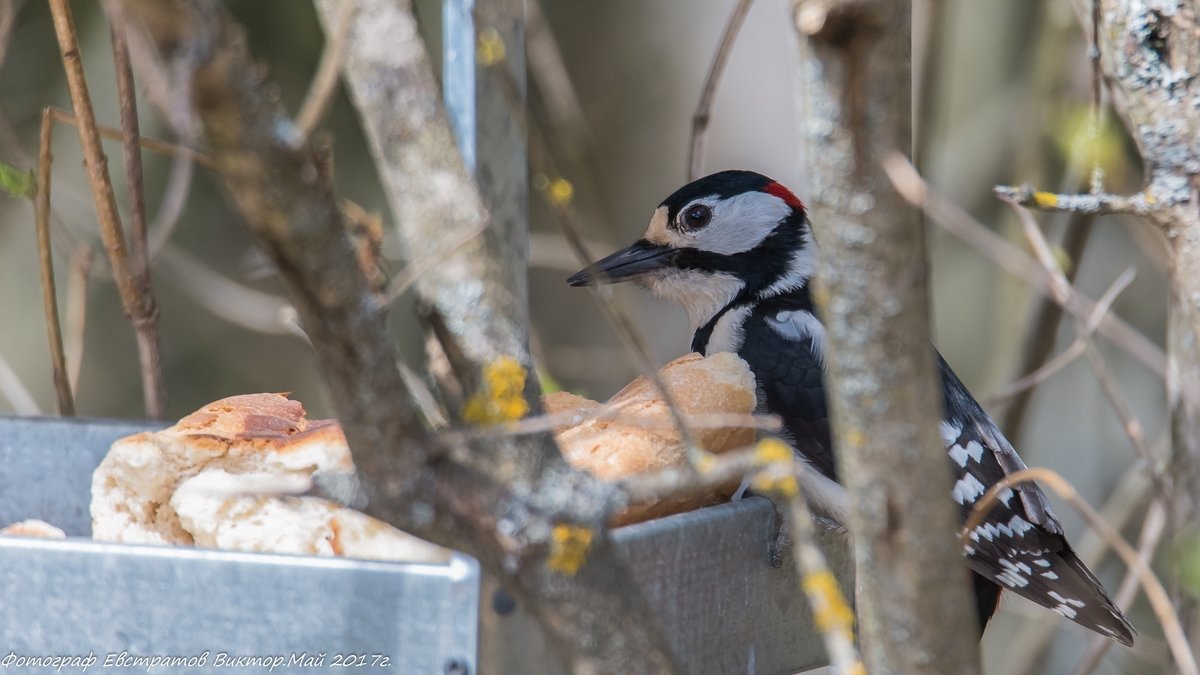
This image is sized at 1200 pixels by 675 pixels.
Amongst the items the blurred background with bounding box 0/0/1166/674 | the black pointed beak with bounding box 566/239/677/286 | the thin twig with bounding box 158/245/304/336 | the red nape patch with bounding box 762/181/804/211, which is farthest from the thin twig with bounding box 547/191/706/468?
the thin twig with bounding box 158/245/304/336

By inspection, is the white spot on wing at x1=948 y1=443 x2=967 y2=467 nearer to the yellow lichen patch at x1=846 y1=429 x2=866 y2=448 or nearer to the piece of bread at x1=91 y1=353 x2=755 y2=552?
the piece of bread at x1=91 y1=353 x2=755 y2=552

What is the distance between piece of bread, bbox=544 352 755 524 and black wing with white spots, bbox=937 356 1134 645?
77 cm

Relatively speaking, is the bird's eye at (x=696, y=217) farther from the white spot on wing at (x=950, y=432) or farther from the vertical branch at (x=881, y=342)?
the vertical branch at (x=881, y=342)

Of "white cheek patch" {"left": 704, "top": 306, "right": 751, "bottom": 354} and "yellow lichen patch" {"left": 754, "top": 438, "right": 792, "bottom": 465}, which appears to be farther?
"white cheek patch" {"left": 704, "top": 306, "right": 751, "bottom": 354}

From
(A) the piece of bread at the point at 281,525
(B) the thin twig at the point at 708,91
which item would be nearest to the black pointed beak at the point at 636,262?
(B) the thin twig at the point at 708,91

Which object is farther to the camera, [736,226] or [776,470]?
[736,226]

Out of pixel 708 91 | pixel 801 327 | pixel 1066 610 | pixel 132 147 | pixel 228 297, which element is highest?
pixel 708 91

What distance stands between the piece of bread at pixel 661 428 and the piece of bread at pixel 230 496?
0.27 m

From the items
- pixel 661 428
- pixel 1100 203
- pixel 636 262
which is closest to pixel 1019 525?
pixel 1100 203

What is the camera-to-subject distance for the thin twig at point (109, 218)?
189 cm

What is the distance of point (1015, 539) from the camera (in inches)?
95.9

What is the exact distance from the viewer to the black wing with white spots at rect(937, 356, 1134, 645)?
7.70ft

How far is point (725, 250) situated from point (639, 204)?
212 cm

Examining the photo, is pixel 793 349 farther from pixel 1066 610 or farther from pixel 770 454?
pixel 770 454
